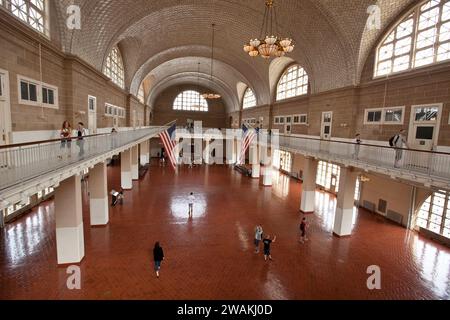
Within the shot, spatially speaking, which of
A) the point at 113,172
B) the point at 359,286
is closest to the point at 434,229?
the point at 359,286

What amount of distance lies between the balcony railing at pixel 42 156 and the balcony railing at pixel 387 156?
10.2 m

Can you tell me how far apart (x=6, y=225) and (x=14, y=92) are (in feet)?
21.3

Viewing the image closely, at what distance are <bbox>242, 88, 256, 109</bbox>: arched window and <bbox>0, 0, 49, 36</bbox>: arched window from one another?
27269 millimetres

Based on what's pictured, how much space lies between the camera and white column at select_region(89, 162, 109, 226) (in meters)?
11.4

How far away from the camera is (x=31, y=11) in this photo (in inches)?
367

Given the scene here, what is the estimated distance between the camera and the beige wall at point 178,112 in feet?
153

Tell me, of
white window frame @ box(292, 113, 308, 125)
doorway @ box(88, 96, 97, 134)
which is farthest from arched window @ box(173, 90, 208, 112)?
doorway @ box(88, 96, 97, 134)

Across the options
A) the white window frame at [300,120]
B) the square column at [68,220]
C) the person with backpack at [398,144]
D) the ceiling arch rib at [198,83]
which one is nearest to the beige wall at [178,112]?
the ceiling arch rib at [198,83]

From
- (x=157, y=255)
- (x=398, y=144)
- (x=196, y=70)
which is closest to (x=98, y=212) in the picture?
(x=157, y=255)

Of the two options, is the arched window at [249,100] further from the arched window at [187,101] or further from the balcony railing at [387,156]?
the balcony railing at [387,156]

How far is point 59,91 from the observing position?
37.2 ft

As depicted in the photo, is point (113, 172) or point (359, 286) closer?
point (359, 286)
